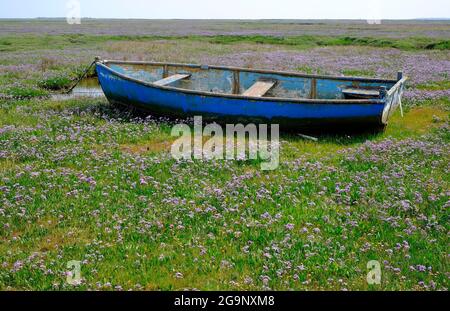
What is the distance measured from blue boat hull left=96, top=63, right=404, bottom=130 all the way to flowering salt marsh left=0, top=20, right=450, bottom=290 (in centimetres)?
58

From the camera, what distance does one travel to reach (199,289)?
6.50 meters

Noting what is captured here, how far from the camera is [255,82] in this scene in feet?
62.7

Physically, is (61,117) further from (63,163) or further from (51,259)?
(51,259)

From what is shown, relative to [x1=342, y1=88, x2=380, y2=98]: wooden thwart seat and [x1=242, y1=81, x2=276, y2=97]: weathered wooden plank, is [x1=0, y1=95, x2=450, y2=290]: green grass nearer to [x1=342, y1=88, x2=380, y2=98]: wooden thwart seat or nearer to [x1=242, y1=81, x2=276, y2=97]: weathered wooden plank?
[x1=342, y1=88, x2=380, y2=98]: wooden thwart seat

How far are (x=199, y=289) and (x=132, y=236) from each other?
197cm

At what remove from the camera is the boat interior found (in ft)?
56.2

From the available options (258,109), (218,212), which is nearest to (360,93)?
(258,109)

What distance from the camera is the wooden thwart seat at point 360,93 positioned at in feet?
53.7

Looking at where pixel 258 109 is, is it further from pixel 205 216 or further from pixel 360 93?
pixel 205 216

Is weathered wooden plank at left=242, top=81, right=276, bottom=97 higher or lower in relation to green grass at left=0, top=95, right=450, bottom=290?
higher

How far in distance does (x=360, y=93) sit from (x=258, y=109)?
13.6 feet

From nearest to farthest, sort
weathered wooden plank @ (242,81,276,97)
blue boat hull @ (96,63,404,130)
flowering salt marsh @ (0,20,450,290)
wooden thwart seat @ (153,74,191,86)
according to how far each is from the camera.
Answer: flowering salt marsh @ (0,20,450,290) < blue boat hull @ (96,63,404,130) < weathered wooden plank @ (242,81,276,97) < wooden thwart seat @ (153,74,191,86)

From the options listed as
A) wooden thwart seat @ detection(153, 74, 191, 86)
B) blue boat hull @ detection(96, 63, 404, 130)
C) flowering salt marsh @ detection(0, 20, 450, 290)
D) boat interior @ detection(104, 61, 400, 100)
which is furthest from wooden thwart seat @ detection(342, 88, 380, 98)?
wooden thwart seat @ detection(153, 74, 191, 86)
